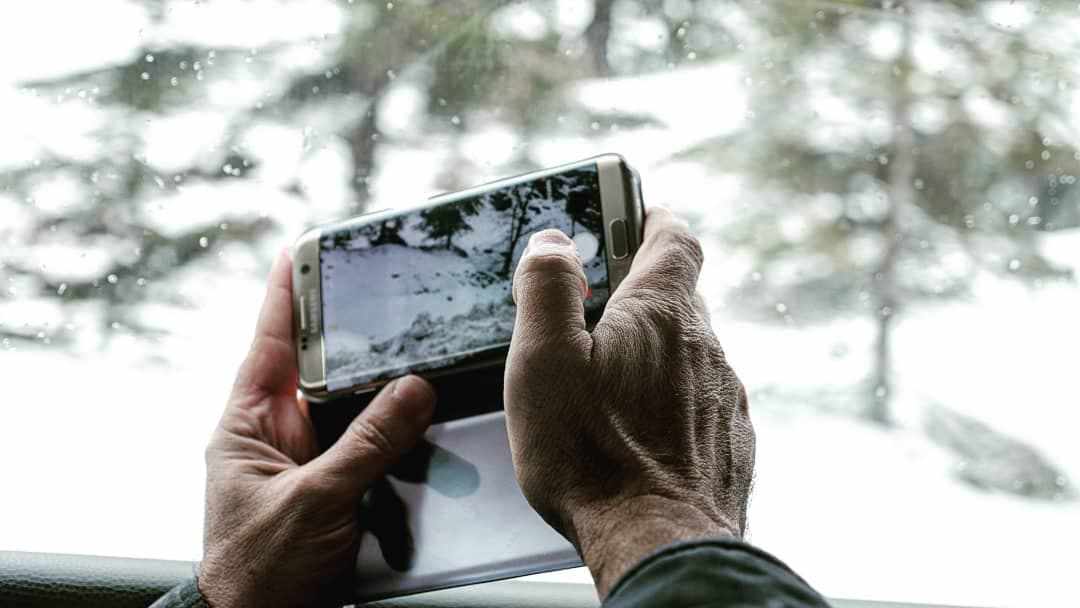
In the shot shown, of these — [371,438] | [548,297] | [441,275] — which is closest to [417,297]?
[441,275]

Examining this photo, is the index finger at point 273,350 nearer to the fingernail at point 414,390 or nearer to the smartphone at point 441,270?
the smartphone at point 441,270

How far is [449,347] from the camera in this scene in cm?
70

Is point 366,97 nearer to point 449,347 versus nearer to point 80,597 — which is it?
point 449,347

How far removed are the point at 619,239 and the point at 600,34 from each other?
1.10 feet

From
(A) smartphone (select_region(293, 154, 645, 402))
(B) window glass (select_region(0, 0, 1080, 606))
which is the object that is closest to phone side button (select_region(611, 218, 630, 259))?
(A) smartphone (select_region(293, 154, 645, 402))

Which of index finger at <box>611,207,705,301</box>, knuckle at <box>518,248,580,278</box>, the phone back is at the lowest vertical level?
the phone back

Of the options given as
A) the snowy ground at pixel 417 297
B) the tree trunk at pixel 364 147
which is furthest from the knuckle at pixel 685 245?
the tree trunk at pixel 364 147

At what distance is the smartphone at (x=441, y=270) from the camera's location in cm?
69

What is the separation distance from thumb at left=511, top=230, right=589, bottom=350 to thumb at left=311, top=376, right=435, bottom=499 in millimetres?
182

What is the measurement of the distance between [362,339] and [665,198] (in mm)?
364

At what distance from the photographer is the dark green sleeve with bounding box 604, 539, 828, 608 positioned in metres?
0.42

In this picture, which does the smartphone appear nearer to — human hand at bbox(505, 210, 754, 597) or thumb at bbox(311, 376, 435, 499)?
thumb at bbox(311, 376, 435, 499)

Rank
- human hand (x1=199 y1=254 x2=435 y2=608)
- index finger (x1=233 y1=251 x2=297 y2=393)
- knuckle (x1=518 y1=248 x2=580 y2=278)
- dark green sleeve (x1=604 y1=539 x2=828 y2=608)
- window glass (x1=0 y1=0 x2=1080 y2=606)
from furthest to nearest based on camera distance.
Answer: window glass (x1=0 y1=0 x2=1080 y2=606)
index finger (x1=233 y1=251 x2=297 y2=393)
human hand (x1=199 y1=254 x2=435 y2=608)
knuckle (x1=518 y1=248 x2=580 y2=278)
dark green sleeve (x1=604 y1=539 x2=828 y2=608)

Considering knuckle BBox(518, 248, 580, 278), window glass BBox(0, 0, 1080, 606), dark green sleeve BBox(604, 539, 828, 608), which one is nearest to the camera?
dark green sleeve BBox(604, 539, 828, 608)
